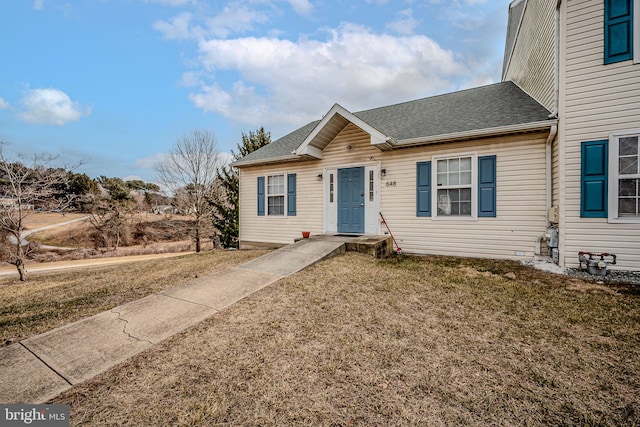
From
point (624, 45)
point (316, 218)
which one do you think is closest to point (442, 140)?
point (624, 45)

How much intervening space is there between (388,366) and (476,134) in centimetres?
617

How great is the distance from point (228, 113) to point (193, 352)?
73.4 feet

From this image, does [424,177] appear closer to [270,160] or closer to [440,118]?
[440,118]

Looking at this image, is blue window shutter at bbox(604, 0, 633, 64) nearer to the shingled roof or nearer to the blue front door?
the shingled roof

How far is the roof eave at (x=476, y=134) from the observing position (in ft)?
19.2

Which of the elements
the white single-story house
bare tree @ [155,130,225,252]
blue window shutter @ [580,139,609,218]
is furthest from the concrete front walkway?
bare tree @ [155,130,225,252]

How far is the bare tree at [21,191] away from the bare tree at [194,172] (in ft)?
23.6

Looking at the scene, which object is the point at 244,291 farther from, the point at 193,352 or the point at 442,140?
the point at 442,140

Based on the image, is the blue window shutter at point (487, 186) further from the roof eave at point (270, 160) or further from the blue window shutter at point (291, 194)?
the blue window shutter at point (291, 194)

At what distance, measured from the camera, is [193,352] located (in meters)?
2.69

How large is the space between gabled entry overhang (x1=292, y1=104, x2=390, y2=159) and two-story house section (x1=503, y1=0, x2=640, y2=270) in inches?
149

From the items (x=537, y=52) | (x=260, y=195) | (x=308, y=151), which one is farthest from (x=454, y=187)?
(x=260, y=195)

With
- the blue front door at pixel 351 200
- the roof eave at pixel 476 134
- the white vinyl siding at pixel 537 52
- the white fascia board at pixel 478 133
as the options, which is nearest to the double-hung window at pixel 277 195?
the blue front door at pixel 351 200

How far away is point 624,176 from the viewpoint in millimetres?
5039
